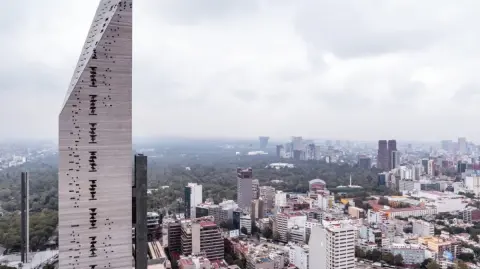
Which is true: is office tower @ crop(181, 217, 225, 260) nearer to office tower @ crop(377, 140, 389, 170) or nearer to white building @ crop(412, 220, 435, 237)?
white building @ crop(412, 220, 435, 237)

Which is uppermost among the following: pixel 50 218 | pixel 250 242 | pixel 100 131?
pixel 100 131

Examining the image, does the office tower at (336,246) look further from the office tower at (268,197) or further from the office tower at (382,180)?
the office tower at (382,180)

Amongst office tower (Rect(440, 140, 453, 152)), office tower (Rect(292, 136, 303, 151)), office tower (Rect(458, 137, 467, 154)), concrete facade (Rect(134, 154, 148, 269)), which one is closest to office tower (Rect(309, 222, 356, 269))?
concrete facade (Rect(134, 154, 148, 269))

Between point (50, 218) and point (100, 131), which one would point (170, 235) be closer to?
point (50, 218)

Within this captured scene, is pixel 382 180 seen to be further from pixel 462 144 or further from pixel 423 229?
pixel 462 144

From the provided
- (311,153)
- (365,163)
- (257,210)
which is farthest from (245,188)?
(311,153)

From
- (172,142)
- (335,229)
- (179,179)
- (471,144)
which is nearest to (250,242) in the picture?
(335,229)

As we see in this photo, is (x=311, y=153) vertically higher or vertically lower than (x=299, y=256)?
higher
